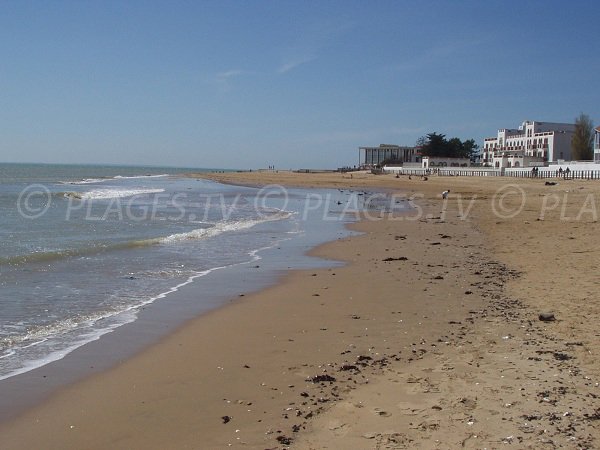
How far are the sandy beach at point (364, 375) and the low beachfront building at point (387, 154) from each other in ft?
357

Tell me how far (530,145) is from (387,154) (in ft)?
121

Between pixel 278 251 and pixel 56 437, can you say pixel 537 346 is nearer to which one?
pixel 56 437

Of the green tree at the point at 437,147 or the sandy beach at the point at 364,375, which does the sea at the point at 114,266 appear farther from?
the green tree at the point at 437,147

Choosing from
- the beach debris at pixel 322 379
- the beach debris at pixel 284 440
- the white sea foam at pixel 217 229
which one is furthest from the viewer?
the white sea foam at pixel 217 229

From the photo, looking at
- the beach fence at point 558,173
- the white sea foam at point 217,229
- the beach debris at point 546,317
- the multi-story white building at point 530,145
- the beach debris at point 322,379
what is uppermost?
the multi-story white building at point 530,145

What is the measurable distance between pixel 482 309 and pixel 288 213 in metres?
21.8

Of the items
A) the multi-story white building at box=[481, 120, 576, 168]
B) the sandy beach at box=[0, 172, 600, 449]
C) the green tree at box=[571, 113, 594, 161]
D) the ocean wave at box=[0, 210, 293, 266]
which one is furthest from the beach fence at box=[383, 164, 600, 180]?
the sandy beach at box=[0, 172, 600, 449]

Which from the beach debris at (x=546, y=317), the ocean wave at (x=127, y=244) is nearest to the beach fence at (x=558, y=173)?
the ocean wave at (x=127, y=244)

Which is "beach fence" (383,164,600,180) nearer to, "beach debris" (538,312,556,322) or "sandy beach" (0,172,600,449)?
"sandy beach" (0,172,600,449)

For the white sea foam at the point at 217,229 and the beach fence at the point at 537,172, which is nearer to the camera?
the white sea foam at the point at 217,229

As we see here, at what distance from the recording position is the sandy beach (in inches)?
167

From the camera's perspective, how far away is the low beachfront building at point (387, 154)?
120500mm

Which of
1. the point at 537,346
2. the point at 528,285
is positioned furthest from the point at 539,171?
the point at 537,346

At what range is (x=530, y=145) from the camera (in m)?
95.8
